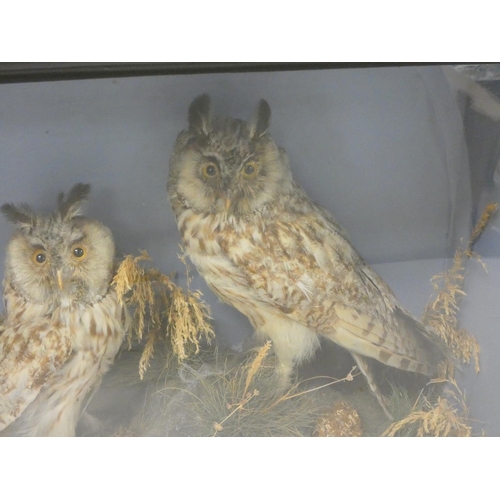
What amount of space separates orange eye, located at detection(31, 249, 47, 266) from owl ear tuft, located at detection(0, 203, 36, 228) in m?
0.06

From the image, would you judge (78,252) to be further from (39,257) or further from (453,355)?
(453,355)

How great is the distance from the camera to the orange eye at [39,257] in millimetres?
1348

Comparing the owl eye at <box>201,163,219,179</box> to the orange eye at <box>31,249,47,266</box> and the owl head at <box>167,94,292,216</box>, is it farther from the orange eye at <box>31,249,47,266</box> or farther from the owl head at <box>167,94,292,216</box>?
the orange eye at <box>31,249,47,266</box>

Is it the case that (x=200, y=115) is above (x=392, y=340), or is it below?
above

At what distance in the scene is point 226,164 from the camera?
132cm

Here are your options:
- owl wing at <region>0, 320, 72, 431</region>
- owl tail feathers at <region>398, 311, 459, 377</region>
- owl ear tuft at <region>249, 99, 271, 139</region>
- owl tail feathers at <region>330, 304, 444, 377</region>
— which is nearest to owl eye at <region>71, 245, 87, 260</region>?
owl wing at <region>0, 320, 72, 431</region>

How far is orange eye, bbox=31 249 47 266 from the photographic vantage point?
135cm

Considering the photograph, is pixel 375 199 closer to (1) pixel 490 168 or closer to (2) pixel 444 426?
(1) pixel 490 168

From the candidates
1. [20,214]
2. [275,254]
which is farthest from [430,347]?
[20,214]

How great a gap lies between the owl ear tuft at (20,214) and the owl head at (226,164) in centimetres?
29

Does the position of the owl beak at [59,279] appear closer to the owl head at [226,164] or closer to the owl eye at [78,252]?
the owl eye at [78,252]

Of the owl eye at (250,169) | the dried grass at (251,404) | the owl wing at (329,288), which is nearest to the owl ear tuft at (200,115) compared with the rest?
the owl eye at (250,169)

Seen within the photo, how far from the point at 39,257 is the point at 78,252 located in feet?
0.27

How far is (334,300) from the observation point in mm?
1383
